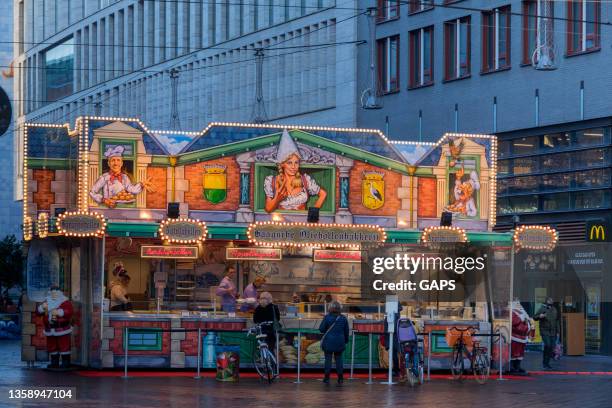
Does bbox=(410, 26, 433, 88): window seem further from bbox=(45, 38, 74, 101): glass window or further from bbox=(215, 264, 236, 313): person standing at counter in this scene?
bbox=(45, 38, 74, 101): glass window

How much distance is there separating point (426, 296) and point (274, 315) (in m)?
6.17

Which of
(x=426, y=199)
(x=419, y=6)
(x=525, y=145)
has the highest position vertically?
(x=419, y=6)

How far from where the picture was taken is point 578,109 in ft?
149

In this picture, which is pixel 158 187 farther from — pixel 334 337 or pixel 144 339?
pixel 334 337

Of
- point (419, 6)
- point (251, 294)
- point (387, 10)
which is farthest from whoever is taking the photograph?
point (387, 10)

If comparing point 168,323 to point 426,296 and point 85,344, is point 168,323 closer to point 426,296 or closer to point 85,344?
point 85,344

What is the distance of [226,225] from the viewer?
3191 centimetres

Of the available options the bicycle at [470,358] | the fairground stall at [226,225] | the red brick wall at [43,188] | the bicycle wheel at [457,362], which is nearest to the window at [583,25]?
the fairground stall at [226,225]

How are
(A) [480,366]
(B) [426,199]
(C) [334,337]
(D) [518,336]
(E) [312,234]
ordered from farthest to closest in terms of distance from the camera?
(B) [426,199] → (D) [518,336] → (E) [312,234] → (A) [480,366] → (C) [334,337]

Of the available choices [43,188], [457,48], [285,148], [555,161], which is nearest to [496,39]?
[457,48]

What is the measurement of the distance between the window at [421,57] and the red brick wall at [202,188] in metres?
22.3

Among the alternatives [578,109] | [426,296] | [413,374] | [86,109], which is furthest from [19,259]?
[413,374]

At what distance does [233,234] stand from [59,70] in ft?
194

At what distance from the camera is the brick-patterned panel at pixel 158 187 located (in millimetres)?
31953
